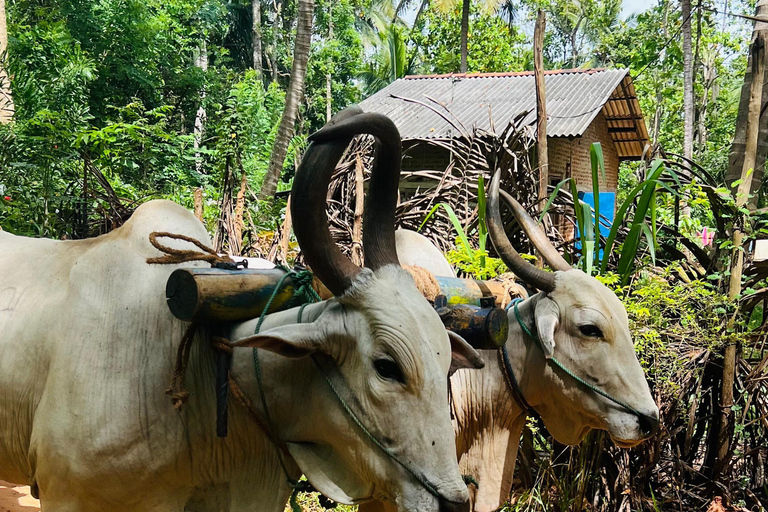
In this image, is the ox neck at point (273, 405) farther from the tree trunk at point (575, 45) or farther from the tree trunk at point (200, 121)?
the tree trunk at point (575, 45)

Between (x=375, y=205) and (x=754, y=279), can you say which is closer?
(x=375, y=205)

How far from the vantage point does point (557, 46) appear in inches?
1442

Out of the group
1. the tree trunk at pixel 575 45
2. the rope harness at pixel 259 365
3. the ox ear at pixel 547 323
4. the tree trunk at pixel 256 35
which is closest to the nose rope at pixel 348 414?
the rope harness at pixel 259 365

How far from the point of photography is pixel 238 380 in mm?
2117

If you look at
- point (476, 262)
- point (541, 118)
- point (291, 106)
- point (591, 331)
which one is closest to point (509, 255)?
point (591, 331)

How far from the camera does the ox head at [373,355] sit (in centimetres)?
181

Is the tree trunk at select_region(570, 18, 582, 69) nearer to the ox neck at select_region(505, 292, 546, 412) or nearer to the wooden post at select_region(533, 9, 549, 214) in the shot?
the wooden post at select_region(533, 9, 549, 214)

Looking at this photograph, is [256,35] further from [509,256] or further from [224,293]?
[224,293]

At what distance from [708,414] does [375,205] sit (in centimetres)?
347

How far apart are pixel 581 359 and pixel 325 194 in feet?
5.44

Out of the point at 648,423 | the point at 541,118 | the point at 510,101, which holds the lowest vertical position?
the point at 648,423

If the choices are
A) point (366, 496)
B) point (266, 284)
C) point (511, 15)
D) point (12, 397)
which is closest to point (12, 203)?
point (12, 397)

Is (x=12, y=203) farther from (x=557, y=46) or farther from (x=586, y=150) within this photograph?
(x=557, y=46)

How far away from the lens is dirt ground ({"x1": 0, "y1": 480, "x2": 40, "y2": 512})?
498 centimetres
